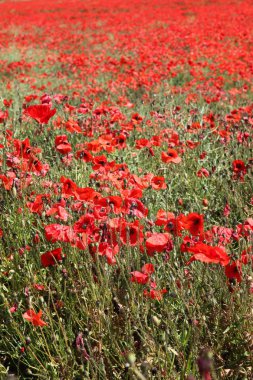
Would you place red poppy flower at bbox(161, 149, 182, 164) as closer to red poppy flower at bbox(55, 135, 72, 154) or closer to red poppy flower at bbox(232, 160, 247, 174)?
red poppy flower at bbox(232, 160, 247, 174)

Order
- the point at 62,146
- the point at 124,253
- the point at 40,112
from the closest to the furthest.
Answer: the point at 124,253 → the point at 40,112 → the point at 62,146

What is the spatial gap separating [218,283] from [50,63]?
8.87 meters

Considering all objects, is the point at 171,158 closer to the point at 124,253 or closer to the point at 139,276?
the point at 124,253

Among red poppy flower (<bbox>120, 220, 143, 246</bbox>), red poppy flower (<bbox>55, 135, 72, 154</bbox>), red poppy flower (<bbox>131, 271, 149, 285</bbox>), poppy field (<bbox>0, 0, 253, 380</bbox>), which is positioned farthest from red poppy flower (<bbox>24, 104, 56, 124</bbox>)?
red poppy flower (<bbox>131, 271, 149, 285</bbox>)

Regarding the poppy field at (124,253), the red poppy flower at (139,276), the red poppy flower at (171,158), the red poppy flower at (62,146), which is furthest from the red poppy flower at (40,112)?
the red poppy flower at (139,276)

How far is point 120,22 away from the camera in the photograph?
1675 centimetres

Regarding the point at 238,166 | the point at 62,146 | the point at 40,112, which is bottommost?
the point at 238,166

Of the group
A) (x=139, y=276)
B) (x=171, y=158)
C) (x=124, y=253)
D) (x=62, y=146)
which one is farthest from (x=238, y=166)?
(x=139, y=276)

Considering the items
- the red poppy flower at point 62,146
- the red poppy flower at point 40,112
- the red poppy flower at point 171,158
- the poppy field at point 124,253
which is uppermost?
the red poppy flower at point 40,112

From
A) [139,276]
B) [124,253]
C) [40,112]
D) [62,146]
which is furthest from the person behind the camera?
[62,146]

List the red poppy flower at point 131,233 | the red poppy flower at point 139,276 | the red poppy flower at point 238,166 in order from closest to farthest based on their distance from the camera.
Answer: the red poppy flower at point 139,276, the red poppy flower at point 131,233, the red poppy flower at point 238,166

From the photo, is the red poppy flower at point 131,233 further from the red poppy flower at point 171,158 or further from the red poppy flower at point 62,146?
the red poppy flower at point 62,146

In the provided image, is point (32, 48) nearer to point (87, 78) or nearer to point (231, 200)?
point (87, 78)

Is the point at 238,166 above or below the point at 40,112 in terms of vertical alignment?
below
